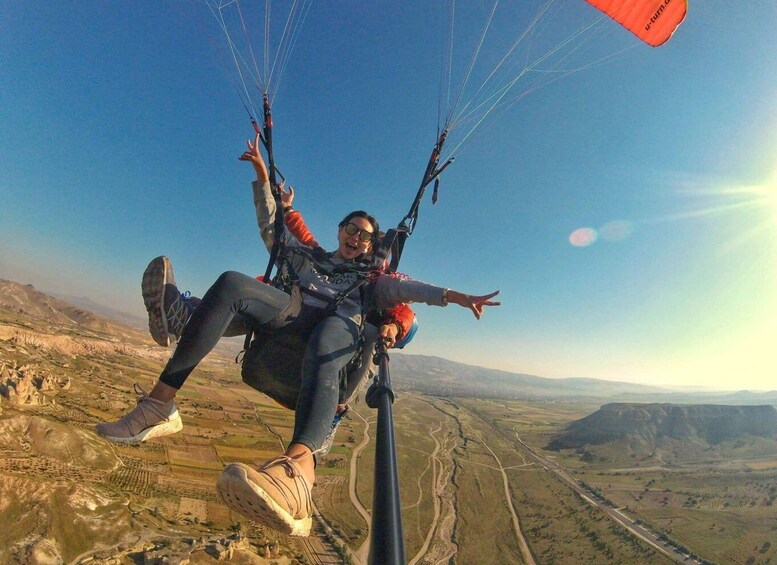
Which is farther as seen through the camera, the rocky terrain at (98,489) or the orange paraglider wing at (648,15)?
the rocky terrain at (98,489)

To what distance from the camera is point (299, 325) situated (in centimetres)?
292

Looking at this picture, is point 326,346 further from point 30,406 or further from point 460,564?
point 30,406

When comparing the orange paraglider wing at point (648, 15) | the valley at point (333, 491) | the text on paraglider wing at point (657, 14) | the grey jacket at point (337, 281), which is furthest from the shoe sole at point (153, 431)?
the valley at point (333, 491)

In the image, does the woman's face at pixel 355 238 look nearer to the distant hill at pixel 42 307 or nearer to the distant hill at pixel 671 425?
the distant hill at pixel 671 425

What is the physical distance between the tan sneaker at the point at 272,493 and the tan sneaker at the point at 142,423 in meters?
0.81

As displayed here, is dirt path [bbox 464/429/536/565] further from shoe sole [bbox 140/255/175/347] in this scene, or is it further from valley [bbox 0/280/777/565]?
shoe sole [bbox 140/255/175/347]

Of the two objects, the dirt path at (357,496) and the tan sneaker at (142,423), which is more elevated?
the tan sneaker at (142,423)

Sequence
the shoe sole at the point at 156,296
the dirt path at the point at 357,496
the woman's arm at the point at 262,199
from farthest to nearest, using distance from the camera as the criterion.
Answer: the dirt path at the point at 357,496 < the woman's arm at the point at 262,199 < the shoe sole at the point at 156,296

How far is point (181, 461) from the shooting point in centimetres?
4716

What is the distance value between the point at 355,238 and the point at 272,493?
2281 mm

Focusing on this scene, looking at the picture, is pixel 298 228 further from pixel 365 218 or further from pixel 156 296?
pixel 156 296

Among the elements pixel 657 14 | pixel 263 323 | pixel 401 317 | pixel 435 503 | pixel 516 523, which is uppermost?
pixel 657 14

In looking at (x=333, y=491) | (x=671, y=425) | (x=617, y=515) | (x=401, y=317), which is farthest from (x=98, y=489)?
(x=671, y=425)

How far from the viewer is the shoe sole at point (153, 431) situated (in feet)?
7.19
